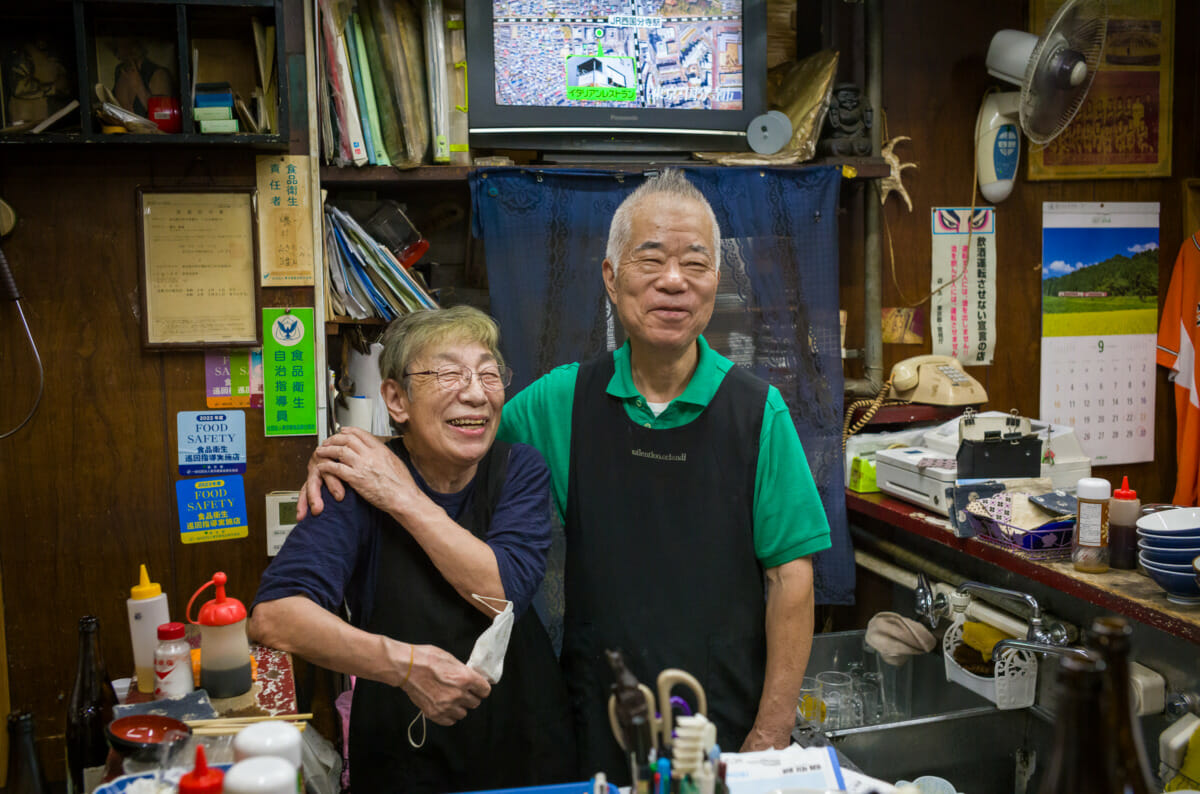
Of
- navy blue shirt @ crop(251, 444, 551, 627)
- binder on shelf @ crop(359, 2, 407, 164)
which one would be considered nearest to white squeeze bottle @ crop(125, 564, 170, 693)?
navy blue shirt @ crop(251, 444, 551, 627)

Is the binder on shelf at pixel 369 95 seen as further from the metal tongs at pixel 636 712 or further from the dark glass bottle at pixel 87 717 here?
the metal tongs at pixel 636 712

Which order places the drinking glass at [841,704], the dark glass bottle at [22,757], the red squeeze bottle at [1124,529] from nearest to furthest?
the dark glass bottle at [22,757] → the red squeeze bottle at [1124,529] → the drinking glass at [841,704]

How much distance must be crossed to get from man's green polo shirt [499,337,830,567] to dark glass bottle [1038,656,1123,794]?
923mm

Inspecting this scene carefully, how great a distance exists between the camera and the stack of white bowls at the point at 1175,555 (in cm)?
200

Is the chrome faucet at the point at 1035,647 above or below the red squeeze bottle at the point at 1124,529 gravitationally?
below

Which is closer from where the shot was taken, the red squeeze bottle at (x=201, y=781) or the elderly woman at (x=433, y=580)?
the red squeeze bottle at (x=201, y=781)

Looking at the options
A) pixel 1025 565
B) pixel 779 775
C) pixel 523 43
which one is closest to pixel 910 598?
pixel 1025 565

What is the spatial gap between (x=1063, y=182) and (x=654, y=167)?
187cm

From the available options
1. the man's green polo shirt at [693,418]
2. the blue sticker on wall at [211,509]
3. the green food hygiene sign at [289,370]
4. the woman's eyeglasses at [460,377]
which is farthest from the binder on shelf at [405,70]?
the woman's eyeglasses at [460,377]

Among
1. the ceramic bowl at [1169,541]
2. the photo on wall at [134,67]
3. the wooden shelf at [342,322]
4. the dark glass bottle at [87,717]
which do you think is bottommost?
the dark glass bottle at [87,717]

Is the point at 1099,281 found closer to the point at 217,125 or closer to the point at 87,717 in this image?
the point at 217,125

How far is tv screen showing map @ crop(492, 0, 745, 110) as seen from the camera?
3.11 metres

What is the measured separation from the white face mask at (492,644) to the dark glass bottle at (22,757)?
616mm

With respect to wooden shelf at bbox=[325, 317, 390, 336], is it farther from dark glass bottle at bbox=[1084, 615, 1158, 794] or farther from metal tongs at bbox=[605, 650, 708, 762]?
dark glass bottle at bbox=[1084, 615, 1158, 794]
